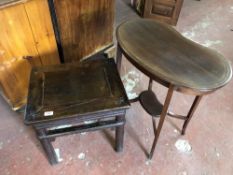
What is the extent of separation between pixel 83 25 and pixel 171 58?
719 mm

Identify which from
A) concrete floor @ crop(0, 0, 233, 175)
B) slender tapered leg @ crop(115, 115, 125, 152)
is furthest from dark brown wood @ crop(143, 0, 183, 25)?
slender tapered leg @ crop(115, 115, 125, 152)

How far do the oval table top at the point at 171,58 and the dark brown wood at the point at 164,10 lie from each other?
1.29 meters

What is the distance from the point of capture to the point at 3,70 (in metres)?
1.26

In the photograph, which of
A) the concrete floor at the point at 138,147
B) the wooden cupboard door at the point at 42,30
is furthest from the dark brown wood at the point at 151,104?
the wooden cupboard door at the point at 42,30

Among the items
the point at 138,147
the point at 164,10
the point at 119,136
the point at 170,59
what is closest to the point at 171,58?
the point at 170,59

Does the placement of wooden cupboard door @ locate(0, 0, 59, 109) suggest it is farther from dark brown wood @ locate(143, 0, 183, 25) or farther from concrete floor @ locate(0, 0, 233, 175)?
dark brown wood @ locate(143, 0, 183, 25)

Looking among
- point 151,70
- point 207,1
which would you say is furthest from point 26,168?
point 207,1

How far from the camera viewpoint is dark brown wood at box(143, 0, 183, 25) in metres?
2.34

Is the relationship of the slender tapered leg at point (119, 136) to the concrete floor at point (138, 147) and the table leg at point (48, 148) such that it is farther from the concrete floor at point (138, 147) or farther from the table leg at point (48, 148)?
the table leg at point (48, 148)

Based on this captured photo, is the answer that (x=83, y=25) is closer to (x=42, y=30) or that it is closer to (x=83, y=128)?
(x=42, y=30)

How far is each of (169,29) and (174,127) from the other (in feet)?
2.32

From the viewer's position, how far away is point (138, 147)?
140 cm

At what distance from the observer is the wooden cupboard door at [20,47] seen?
3.74 feet

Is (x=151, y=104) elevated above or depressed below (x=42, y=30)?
below
